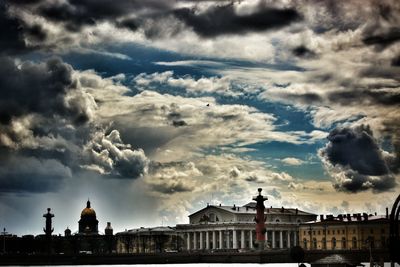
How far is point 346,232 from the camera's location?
121 meters

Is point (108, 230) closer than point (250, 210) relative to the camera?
No

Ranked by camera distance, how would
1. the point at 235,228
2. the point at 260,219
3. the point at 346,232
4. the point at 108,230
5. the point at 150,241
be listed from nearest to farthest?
1. the point at 260,219
2. the point at 346,232
3. the point at 235,228
4. the point at 150,241
5. the point at 108,230

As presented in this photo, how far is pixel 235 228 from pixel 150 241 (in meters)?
19.0

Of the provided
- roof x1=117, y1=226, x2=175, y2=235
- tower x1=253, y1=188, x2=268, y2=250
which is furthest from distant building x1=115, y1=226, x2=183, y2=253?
tower x1=253, y1=188, x2=268, y2=250

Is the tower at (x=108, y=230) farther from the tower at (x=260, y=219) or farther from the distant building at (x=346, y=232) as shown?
the tower at (x=260, y=219)

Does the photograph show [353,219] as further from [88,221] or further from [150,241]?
[88,221]

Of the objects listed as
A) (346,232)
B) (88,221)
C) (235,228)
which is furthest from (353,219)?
(88,221)

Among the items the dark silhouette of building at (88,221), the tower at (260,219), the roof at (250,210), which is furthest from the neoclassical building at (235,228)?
the tower at (260,219)

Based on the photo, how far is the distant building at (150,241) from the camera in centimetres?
14288

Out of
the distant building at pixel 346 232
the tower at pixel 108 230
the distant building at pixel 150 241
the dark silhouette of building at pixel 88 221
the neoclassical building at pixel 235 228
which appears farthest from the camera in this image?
the tower at pixel 108 230

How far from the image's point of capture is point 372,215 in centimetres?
12612

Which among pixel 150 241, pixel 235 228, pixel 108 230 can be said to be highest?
pixel 108 230

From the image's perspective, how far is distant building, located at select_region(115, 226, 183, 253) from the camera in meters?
143

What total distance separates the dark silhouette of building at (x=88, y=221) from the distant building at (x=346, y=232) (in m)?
43.4
